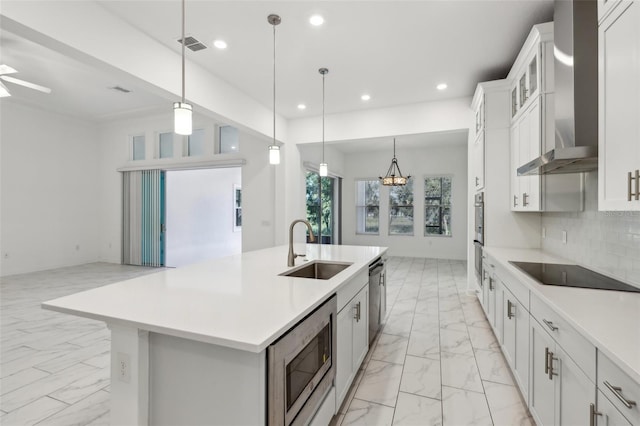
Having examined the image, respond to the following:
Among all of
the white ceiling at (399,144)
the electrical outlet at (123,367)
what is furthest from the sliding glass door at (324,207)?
the electrical outlet at (123,367)

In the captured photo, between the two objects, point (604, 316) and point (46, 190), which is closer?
point (604, 316)

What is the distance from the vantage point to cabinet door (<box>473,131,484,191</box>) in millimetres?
3902

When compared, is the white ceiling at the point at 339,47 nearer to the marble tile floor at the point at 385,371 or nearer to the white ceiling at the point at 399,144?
the white ceiling at the point at 399,144

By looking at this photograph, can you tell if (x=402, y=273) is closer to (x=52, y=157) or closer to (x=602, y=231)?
(x=602, y=231)

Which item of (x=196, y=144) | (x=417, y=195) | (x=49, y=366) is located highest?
(x=196, y=144)

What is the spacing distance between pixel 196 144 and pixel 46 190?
3.31 meters

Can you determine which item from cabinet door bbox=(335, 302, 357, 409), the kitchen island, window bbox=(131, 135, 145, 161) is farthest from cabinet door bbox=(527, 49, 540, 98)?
window bbox=(131, 135, 145, 161)

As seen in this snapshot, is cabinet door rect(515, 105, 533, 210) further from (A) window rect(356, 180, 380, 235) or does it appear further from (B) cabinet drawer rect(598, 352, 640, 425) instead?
(A) window rect(356, 180, 380, 235)

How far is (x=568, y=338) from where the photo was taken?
1353 mm

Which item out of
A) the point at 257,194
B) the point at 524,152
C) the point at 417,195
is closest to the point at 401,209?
the point at 417,195

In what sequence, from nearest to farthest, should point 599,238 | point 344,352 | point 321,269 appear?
point 344,352 < point 599,238 < point 321,269

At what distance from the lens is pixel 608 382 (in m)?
1.05

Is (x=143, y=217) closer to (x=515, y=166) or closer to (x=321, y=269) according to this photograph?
(x=321, y=269)

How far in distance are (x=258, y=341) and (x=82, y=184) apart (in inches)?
327
